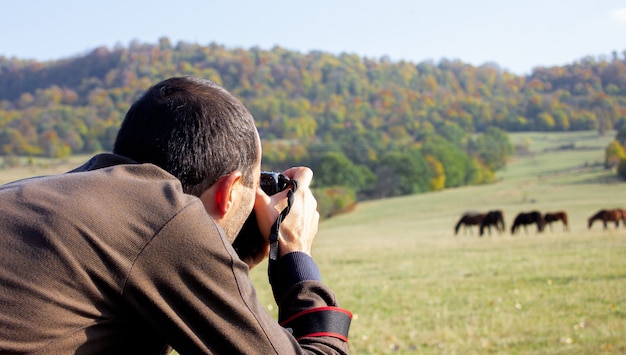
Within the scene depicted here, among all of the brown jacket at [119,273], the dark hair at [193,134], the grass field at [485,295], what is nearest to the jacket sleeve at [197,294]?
the brown jacket at [119,273]

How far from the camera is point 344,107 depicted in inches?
3519

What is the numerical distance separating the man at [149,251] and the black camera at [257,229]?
0.86 ft

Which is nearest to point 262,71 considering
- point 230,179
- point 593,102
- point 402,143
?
point 402,143

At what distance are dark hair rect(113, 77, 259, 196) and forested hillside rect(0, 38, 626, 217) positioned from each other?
46.5m

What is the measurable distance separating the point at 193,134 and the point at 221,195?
0.17m

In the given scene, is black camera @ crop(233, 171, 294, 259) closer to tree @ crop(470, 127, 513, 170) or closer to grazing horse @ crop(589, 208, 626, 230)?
grazing horse @ crop(589, 208, 626, 230)

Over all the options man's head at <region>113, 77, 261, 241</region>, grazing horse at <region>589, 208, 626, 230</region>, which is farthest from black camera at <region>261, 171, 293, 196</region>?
grazing horse at <region>589, 208, 626, 230</region>

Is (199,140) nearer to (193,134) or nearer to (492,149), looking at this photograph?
(193,134)

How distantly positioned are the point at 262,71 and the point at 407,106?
783 inches

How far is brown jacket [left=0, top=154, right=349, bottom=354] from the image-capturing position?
146 centimetres

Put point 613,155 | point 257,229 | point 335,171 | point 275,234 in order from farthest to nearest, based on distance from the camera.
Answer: point 335,171 → point 613,155 → point 257,229 → point 275,234

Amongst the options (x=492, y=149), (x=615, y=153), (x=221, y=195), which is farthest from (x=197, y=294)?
(x=492, y=149)

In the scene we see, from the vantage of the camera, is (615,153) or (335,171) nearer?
(615,153)

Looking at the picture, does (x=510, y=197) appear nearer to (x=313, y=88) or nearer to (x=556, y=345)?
(x=313, y=88)
